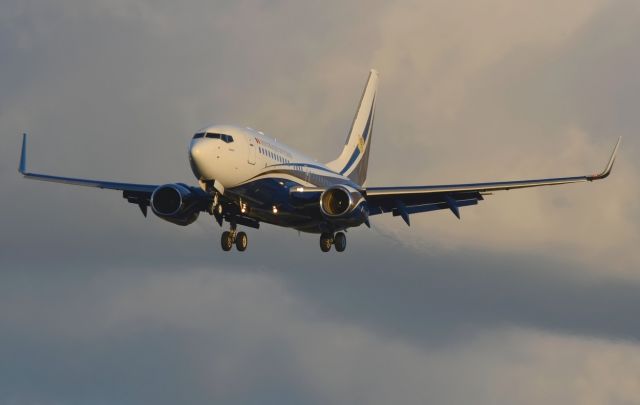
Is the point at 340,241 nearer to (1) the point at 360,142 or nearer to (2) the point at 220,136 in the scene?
(2) the point at 220,136

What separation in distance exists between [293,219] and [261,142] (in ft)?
13.8

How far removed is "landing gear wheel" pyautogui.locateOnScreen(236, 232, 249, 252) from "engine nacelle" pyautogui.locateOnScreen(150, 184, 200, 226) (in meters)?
2.39

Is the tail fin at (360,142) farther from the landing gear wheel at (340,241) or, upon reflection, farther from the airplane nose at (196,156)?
the airplane nose at (196,156)

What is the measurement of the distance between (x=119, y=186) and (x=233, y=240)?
7.29 metres

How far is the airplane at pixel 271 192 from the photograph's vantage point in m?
51.5

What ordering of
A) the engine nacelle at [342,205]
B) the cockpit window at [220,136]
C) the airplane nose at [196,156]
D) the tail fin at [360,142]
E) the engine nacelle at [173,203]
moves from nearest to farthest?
the airplane nose at [196,156], the cockpit window at [220,136], the engine nacelle at [342,205], the engine nacelle at [173,203], the tail fin at [360,142]

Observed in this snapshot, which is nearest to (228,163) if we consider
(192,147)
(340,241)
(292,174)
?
(192,147)

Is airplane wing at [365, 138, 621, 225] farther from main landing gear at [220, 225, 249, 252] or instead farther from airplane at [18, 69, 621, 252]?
main landing gear at [220, 225, 249, 252]

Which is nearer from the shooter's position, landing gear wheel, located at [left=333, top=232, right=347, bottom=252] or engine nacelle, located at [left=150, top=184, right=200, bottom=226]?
engine nacelle, located at [left=150, top=184, right=200, bottom=226]

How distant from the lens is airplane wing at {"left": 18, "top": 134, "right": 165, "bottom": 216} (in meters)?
59.7

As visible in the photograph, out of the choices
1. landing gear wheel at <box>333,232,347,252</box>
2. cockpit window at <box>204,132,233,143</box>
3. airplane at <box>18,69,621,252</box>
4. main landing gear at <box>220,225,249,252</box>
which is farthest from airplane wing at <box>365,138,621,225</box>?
cockpit window at <box>204,132,233,143</box>

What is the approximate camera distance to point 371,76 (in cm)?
8281

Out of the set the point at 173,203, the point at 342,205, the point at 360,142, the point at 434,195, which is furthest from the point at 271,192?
the point at 360,142

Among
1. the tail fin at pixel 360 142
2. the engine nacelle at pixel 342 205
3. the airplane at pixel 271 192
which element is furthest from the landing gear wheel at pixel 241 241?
the tail fin at pixel 360 142
